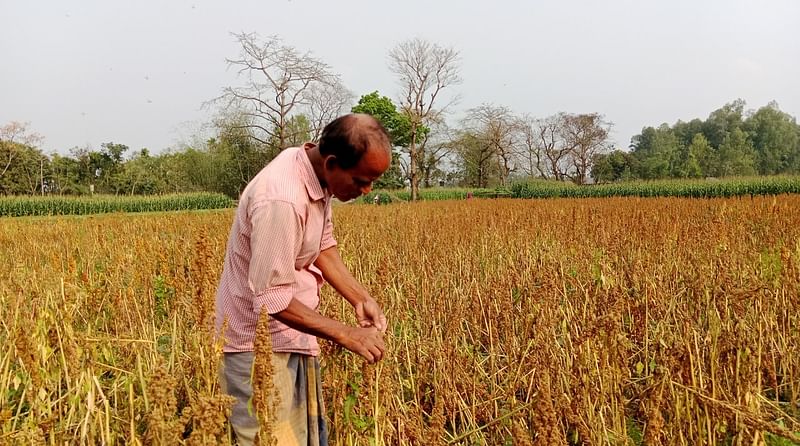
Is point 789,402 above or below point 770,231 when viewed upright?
below

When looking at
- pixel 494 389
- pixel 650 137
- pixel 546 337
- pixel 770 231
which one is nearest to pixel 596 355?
pixel 546 337

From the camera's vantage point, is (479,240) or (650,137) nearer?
(479,240)

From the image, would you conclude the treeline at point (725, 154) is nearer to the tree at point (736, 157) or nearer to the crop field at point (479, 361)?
the tree at point (736, 157)

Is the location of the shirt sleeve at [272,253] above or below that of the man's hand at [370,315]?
above

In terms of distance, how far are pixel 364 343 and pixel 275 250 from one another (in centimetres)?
43

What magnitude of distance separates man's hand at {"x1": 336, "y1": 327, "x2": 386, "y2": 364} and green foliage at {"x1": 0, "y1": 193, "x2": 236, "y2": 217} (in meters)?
26.8

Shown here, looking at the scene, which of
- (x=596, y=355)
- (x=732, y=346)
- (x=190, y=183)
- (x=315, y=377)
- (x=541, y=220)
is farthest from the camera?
(x=190, y=183)

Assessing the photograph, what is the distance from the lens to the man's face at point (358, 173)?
171cm

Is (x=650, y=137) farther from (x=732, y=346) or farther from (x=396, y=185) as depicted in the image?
(x=732, y=346)

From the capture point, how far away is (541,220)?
993 cm

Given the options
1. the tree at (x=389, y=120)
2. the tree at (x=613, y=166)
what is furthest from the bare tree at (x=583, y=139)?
the tree at (x=389, y=120)

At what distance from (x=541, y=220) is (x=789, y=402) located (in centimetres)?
718

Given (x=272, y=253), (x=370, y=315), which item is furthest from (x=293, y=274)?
(x=370, y=315)

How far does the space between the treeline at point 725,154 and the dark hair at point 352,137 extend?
60.5m
